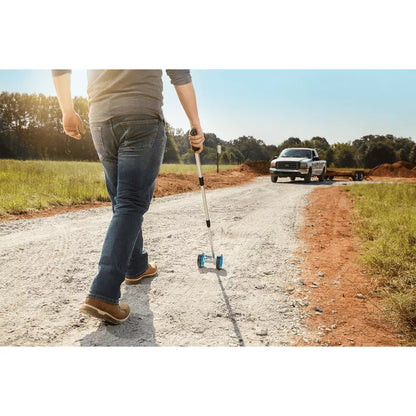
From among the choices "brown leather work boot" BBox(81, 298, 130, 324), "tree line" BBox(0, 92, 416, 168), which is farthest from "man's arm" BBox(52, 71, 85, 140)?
"brown leather work boot" BBox(81, 298, 130, 324)

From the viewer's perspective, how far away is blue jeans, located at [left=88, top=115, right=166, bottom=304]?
1.62 metres

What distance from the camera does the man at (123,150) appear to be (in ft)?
5.32

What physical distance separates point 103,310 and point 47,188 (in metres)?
4.02

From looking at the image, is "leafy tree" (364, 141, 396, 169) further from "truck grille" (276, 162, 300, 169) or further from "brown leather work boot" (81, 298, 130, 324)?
"truck grille" (276, 162, 300, 169)

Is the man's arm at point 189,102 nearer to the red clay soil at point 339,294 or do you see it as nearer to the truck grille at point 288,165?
the red clay soil at point 339,294

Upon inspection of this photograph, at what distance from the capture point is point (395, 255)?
2723 millimetres

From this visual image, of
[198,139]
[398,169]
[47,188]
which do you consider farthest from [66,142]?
[398,169]

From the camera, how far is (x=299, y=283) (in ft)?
7.81

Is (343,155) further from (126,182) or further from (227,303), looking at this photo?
(126,182)

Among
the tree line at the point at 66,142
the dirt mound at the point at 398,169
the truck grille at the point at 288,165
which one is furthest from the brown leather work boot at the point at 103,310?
the truck grille at the point at 288,165

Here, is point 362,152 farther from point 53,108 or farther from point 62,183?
point 62,183

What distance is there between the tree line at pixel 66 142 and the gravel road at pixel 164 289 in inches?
32.9
